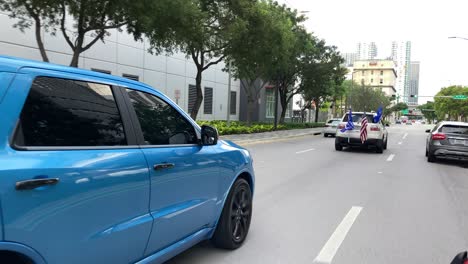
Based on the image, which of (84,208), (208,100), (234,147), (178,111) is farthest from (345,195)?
(208,100)

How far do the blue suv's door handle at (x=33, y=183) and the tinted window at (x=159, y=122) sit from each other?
1.06 m

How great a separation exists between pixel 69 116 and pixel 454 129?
15.0m

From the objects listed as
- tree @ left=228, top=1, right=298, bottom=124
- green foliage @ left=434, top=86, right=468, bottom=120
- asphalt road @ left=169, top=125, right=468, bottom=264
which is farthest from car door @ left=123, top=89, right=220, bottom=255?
green foliage @ left=434, top=86, right=468, bottom=120

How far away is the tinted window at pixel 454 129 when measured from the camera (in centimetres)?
1495

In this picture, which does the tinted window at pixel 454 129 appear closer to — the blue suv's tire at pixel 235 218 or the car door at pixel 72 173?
the blue suv's tire at pixel 235 218

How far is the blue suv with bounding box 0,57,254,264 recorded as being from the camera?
2.40 metres

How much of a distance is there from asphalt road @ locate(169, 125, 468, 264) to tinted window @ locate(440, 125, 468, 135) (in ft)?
10.2

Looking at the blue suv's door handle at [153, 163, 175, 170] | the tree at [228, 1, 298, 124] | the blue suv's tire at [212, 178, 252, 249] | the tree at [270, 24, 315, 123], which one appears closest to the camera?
the blue suv's door handle at [153, 163, 175, 170]

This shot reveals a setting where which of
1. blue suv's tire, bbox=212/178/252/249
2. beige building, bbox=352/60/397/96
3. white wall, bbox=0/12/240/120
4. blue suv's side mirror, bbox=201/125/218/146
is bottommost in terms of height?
blue suv's tire, bbox=212/178/252/249

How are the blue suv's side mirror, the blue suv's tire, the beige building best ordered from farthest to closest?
1. the beige building
2. the blue suv's tire
3. the blue suv's side mirror

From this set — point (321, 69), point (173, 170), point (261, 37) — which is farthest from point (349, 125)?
point (321, 69)

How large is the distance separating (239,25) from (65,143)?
18520mm

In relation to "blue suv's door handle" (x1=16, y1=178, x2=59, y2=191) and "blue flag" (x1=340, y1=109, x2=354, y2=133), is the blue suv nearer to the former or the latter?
"blue suv's door handle" (x1=16, y1=178, x2=59, y2=191)

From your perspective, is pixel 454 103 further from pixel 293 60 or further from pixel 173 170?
pixel 173 170
